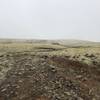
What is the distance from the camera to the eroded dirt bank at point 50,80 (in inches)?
1027

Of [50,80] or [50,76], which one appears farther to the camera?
[50,76]

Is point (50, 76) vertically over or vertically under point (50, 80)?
over

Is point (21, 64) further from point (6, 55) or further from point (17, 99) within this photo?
point (17, 99)

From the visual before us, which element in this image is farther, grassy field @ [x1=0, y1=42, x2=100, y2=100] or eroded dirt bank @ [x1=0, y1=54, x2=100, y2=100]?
grassy field @ [x1=0, y1=42, x2=100, y2=100]

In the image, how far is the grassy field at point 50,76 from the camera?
26.2 metres

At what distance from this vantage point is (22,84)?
2806 centimetres

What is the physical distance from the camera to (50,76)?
30109 mm

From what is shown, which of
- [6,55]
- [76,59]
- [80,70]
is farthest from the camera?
[6,55]

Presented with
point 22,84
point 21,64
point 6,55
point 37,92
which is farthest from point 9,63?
point 37,92

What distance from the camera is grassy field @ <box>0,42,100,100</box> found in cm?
2625

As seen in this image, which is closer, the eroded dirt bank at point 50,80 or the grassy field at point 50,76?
the eroded dirt bank at point 50,80

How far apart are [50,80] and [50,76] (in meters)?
1.18

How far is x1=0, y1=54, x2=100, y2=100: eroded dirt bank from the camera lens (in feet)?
85.6

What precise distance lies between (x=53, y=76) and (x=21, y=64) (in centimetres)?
633
